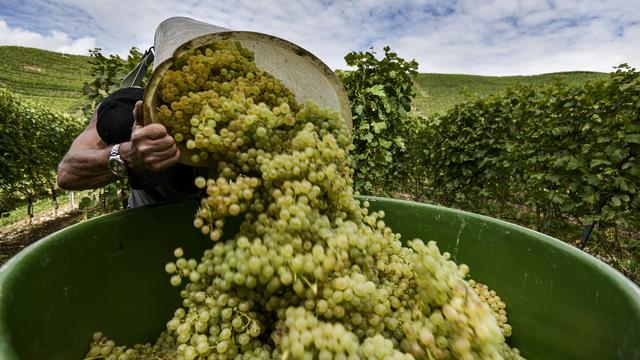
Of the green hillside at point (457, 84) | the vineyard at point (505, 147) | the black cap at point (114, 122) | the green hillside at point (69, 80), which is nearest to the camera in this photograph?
the black cap at point (114, 122)

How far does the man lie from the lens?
1.51 m

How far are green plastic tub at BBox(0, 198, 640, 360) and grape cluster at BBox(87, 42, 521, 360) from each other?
14 centimetres

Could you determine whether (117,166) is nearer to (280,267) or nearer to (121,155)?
(121,155)

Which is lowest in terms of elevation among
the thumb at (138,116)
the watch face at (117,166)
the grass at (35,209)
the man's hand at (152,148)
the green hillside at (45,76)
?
the grass at (35,209)

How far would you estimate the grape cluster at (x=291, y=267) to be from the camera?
107 centimetres

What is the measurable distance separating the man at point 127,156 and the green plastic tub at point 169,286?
0.80ft

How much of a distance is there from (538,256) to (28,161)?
11.7 meters

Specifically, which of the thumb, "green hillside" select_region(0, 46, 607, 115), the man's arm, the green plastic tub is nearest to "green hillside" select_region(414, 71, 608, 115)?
"green hillside" select_region(0, 46, 607, 115)

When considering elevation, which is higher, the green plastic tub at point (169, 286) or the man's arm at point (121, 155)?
the man's arm at point (121, 155)

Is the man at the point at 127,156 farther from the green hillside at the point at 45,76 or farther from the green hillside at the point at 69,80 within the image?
the green hillside at the point at 45,76

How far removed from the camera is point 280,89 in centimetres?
182

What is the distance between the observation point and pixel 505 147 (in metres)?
6.41

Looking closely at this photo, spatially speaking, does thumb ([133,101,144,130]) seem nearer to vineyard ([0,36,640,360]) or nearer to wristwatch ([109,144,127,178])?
vineyard ([0,36,640,360])

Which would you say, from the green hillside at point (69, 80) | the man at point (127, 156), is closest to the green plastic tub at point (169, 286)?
the man at point (127, 156)
